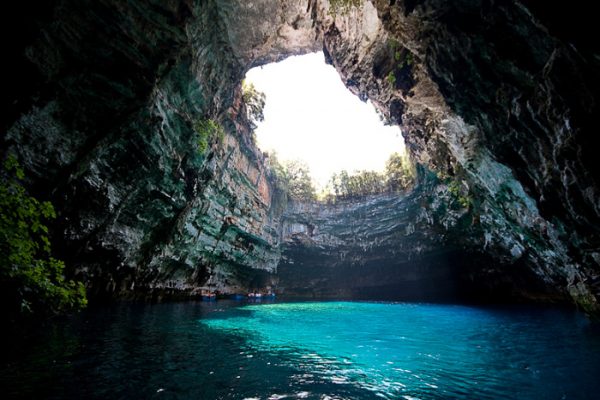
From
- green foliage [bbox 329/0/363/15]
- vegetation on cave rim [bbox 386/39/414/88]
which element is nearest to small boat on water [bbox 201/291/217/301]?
vegetation on cave rim [bbox 386/39/414/88]

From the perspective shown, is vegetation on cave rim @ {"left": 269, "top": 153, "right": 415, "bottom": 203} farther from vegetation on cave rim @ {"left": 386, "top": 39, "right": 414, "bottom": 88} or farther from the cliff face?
vegetation on cave rim @ {"left": 386, "top": 39, "right": 414, "bottom": 88}

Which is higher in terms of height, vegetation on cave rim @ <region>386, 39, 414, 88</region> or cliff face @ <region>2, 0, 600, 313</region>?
vegetation on cave rim @ <region>386, 39, 414, 88</region>

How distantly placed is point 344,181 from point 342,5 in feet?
59.2

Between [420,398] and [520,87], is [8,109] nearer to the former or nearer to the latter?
[420,398]

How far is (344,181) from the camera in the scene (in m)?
29.2

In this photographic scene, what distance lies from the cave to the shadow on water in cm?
219

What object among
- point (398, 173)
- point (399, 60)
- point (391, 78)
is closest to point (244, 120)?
point (391, 78)

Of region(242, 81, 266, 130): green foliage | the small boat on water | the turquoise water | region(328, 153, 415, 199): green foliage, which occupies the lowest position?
the turquoise water

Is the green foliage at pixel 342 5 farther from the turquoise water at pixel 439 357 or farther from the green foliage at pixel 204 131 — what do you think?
the turquoise water at pixel 439 357

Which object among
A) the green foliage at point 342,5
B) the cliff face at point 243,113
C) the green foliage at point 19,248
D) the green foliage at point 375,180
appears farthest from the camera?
the green foliage at point 375,180

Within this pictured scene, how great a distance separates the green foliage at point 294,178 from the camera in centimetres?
2929

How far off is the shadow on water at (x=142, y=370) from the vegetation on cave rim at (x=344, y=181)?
21700 millimetres

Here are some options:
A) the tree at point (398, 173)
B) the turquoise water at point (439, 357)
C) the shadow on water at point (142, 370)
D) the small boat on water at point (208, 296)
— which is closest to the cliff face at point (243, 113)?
the small boat on water at point (208, 296)

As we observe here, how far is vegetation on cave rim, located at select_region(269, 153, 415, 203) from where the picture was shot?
85.7ft
